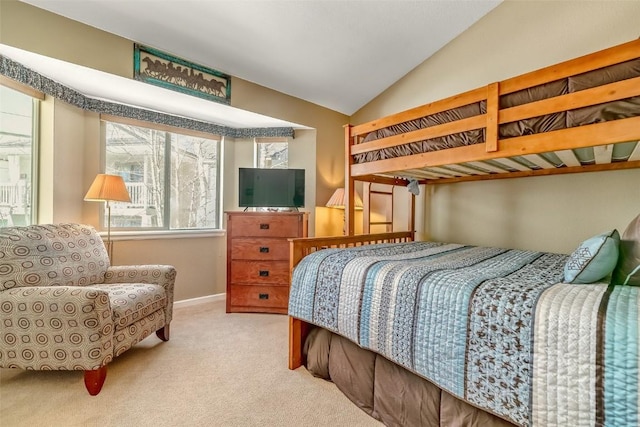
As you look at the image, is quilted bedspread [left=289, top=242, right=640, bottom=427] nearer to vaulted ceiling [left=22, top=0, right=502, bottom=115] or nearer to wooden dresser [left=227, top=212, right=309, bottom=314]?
wooden dresser [left=227, top=212, right=309, bottom=314]

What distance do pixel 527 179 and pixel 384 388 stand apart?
2.13m

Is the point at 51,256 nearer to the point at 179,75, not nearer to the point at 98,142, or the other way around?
the point at 98,142

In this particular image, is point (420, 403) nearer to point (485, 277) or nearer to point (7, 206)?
point (485, 277)

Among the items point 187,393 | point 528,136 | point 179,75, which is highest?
point 179,75

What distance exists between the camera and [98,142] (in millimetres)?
2826

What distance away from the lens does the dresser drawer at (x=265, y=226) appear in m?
3.12

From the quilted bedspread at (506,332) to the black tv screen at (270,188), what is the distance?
1.82 metres

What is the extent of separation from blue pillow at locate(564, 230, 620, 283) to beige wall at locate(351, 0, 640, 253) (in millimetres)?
1348

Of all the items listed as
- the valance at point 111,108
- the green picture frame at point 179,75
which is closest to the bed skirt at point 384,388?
the green picture frame at point 179,75

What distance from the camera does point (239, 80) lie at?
2998mm

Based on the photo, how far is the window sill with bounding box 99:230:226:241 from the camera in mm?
2838

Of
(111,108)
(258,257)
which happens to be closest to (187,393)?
(258,257)

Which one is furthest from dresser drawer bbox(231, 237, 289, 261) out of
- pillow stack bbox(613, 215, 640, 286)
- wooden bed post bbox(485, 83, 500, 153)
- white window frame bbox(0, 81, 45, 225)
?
pillow stack bbox(613, 215, 640, 286)

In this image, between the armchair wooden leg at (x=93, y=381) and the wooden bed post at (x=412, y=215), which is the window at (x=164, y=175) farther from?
the wooden bed post at (x=412, y=215)
